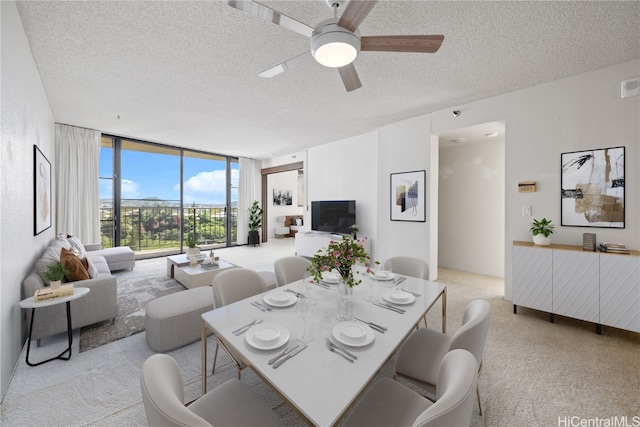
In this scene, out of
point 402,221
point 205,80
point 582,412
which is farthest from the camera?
point 402,221

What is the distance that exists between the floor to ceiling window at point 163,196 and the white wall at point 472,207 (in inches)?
224

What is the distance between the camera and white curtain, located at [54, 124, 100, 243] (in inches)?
179

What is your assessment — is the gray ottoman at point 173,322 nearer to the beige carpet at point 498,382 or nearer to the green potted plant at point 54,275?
the beige carpet at point 498,382

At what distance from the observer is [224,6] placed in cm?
179

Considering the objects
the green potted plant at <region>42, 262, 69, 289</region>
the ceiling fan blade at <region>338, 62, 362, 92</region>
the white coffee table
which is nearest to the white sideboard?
the ceiling fan blade at <region>338, 62, 362, 92</region>

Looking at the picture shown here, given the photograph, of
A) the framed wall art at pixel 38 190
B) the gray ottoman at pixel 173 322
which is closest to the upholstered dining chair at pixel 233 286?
the gray ottoman at pixel 173 322

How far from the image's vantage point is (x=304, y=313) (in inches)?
56.1

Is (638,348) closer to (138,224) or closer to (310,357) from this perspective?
(310,357)

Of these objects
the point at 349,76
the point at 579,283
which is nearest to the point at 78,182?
the point at 349,76

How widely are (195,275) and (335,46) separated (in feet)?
10.6

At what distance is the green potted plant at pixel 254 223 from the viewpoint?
7393 mm

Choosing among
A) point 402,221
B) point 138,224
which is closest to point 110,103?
point 138,224

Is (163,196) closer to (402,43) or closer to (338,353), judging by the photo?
(402,43)

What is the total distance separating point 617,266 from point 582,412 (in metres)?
1.52
